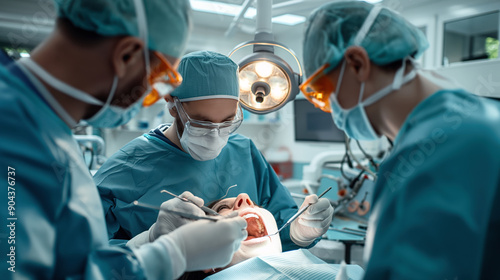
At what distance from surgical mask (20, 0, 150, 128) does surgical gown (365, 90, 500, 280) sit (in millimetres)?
736

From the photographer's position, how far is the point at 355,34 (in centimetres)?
92

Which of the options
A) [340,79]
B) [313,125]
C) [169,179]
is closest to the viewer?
[340,79]

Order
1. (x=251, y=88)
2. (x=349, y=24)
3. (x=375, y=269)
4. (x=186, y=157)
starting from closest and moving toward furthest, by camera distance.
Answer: (x=375, y=269) < (x=349, y=24) < (x=251, y=88) < (x=186, y=157)

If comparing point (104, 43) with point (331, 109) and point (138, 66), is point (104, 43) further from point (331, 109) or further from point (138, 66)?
point (331, 109)

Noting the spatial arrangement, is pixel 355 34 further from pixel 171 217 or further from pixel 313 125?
pixel 313 125

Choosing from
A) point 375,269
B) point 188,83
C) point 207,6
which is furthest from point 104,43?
point 207,6

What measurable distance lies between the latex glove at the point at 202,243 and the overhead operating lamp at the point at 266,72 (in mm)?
654

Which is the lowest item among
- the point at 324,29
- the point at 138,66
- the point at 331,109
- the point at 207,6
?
the point at 331,109

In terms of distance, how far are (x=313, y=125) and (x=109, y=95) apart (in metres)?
4.24

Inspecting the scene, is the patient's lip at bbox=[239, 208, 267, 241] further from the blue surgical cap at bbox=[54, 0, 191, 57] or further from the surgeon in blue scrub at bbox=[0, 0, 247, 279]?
the blue surgical cap at bbox=[54, 0, 191, 57]

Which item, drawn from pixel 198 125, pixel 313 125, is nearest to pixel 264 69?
pixel 198 125

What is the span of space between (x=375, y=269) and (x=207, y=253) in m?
0.47

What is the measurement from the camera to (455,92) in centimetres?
84

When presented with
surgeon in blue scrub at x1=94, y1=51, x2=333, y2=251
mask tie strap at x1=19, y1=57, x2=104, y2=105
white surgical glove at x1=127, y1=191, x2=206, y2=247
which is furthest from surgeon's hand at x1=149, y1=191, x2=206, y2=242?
mask tie strap at x1=19, y1=57, x2=104, y2=105
